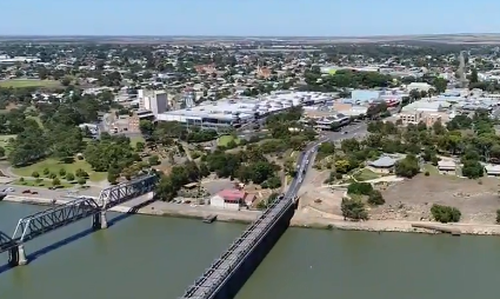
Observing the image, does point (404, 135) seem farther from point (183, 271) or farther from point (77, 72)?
point (77, 72)

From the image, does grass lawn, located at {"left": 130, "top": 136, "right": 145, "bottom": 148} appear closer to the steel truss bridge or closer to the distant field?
the steel truss bridge

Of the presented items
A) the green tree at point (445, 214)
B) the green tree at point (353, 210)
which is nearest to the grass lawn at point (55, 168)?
the green tree at point (353, 210)

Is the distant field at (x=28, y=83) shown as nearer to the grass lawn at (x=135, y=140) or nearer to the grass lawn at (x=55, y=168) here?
the grass lawn at (x=135, y=140)

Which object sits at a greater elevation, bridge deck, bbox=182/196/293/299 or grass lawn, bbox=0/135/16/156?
bridge deck, bbox=182/196/293/299

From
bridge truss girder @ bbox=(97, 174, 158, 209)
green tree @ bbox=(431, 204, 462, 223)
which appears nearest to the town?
green tree @ bbox=(431, 204, 462, 223)

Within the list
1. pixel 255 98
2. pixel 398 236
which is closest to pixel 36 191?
pixel 398 236

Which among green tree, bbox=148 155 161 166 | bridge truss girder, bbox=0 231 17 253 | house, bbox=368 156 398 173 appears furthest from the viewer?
green tree, bbox=148 155 161 166

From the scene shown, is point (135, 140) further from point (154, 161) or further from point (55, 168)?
point (154, 161)
